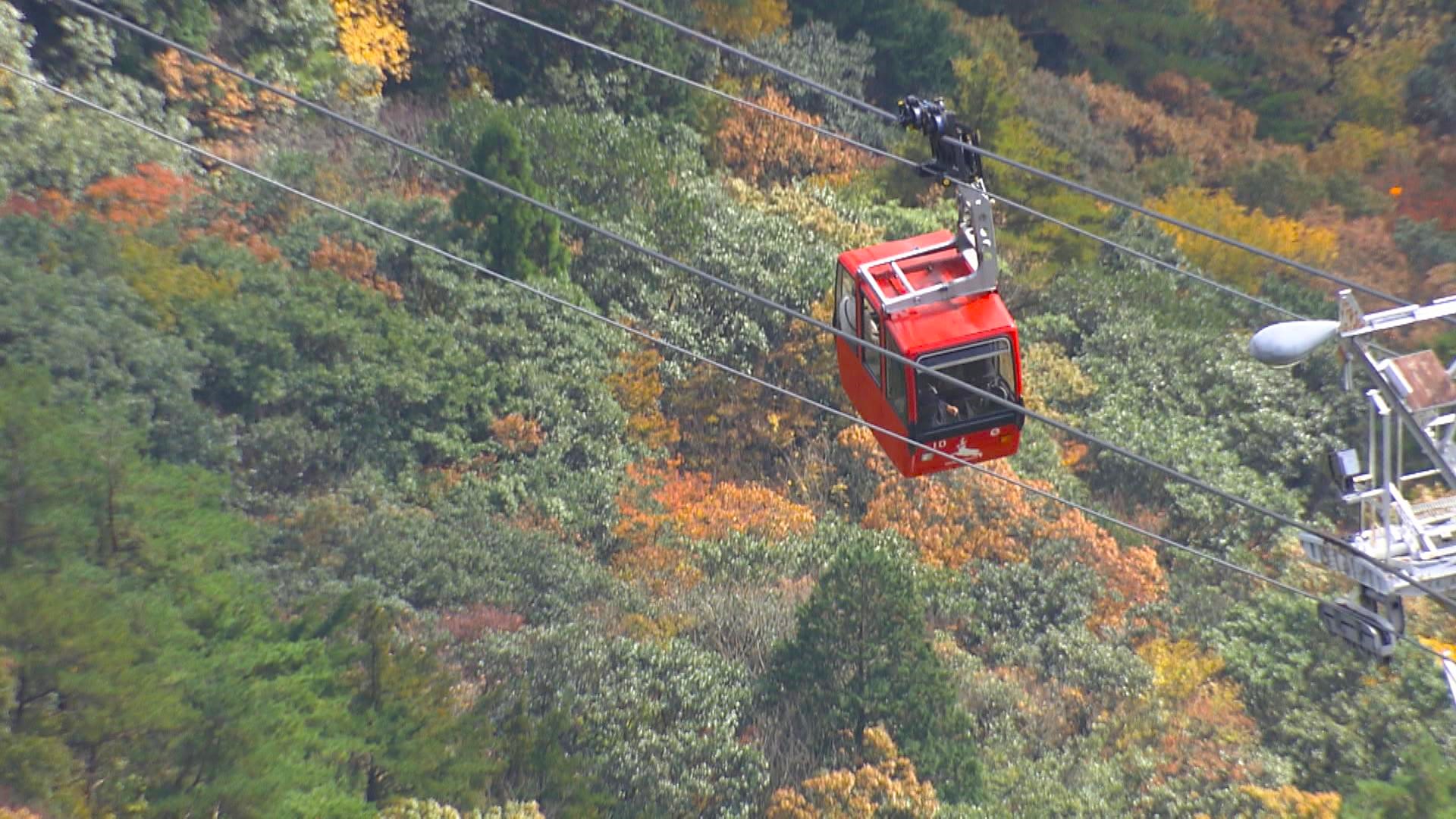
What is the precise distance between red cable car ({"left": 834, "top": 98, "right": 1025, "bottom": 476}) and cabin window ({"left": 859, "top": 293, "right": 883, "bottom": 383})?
1cm

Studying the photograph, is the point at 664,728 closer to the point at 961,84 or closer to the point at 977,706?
the point at 977,706

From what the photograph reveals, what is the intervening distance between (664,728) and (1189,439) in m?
9.61

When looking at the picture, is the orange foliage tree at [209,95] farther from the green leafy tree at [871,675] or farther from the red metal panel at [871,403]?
the red metal panel at [871,403]

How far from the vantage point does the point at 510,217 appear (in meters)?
26.0

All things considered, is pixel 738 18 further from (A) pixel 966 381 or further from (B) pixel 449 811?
(A) pixel 966 381

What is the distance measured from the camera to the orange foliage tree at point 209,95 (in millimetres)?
27688

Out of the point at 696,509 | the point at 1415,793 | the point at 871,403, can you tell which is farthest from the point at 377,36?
the point at 1415,793

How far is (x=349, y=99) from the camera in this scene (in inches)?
1158

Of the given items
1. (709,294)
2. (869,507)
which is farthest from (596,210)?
(869,507)

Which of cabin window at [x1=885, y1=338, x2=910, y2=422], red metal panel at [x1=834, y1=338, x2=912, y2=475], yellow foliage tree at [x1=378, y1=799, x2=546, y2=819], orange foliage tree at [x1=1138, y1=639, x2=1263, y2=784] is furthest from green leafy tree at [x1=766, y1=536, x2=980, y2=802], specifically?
cabin window at [x1=885, y1=338, x2=910, y2=422]

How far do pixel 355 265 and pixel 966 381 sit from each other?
48.5ft

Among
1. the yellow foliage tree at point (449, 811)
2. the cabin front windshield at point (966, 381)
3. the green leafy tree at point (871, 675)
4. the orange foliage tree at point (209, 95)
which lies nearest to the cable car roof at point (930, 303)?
the cabin front windshield at point (966, 381)

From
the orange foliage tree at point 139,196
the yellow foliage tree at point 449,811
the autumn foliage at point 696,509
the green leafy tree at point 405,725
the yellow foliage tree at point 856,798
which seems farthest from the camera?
the orange foliage tree at point 139,196

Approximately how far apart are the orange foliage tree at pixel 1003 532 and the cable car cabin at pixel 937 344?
9.34 metres
